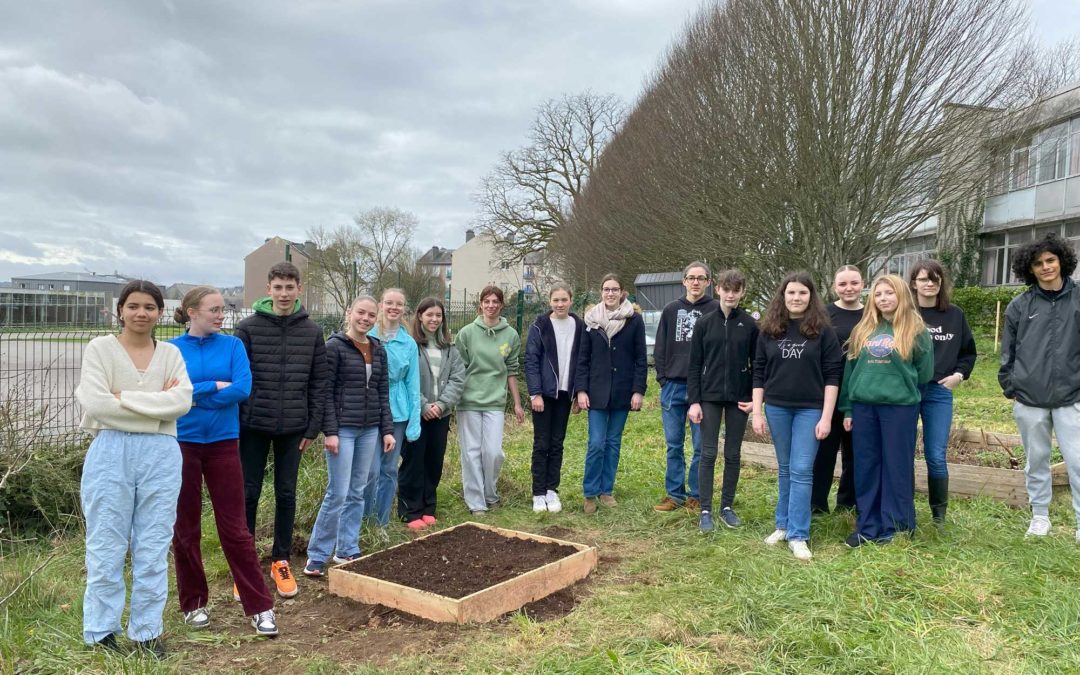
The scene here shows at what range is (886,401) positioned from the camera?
15.6 feet

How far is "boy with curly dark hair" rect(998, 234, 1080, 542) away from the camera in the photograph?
4746 mm

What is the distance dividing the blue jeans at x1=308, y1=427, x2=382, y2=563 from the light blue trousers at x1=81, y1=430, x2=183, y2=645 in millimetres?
1304

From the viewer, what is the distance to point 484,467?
6410mm

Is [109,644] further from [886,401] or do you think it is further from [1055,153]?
[1055,153]

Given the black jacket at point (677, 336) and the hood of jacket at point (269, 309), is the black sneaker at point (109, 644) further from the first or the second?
the black jacket at point (677, 336)

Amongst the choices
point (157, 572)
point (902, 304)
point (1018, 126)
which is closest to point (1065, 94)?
point (1018, 126)

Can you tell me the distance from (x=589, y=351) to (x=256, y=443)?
2.87m

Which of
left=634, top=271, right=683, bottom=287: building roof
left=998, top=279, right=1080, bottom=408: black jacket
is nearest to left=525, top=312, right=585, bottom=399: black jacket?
left=998, top=279, right=1080, bottom=408: black jacket

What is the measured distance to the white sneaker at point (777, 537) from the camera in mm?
5016

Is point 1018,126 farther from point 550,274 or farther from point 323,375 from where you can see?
point 550,274

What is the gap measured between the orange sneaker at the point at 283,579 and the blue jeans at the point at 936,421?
416cm

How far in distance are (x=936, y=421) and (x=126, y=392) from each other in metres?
4.80

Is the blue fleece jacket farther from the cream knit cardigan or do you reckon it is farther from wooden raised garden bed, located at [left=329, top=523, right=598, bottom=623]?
wooden raised garden bed, located at [left=329, top=523, right=598, bottom=623]

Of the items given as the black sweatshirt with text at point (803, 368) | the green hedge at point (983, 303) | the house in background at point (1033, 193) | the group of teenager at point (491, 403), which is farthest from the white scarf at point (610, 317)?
the green hedge at point (983, 303)
